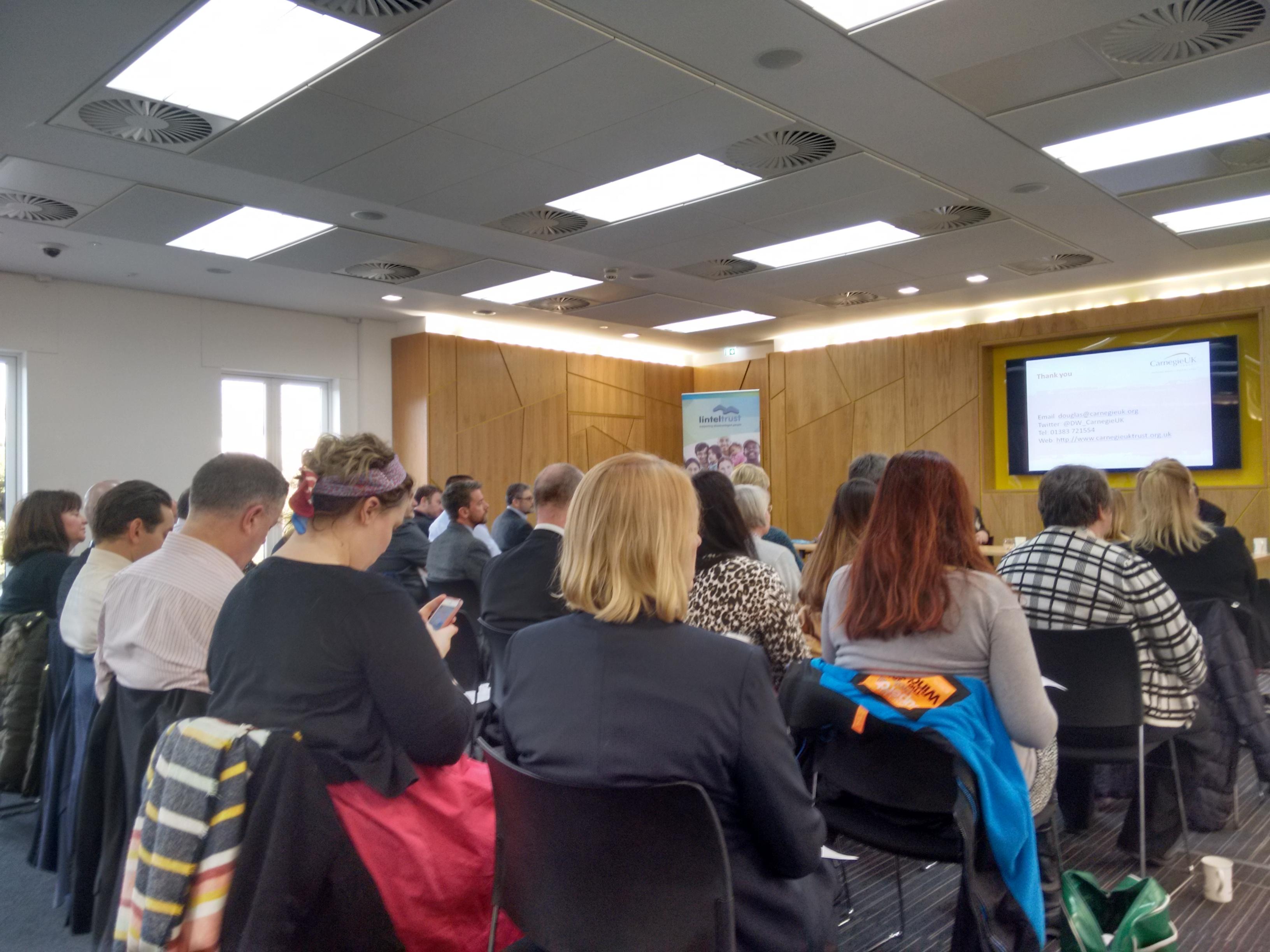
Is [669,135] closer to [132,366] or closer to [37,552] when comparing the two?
[37,552]

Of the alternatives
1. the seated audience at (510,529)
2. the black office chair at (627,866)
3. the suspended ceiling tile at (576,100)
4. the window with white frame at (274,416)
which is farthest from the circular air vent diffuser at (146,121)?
the window with white frame at (274,416)

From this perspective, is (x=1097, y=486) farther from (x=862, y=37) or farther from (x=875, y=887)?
(x=862, y=37)

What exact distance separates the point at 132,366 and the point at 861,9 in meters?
6.88

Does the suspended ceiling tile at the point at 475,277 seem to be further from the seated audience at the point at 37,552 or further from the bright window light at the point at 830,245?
the seated audience at the point at 37,552

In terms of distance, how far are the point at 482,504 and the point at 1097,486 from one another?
142 inches

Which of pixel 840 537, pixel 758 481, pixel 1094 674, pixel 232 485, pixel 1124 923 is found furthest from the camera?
pixel 758 481

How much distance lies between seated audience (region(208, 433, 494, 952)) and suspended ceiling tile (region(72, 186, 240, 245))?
14.6 feet

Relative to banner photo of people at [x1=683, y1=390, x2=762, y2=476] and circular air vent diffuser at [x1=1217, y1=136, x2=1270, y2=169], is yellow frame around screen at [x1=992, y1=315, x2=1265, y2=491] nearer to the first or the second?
banner photo of people at [x1=683, y1=390, x2=762, y2=476]

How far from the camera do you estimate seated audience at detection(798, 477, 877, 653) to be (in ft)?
10.7

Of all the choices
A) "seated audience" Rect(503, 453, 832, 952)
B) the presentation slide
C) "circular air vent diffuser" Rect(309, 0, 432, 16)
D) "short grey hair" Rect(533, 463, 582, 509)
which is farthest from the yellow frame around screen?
"seated audience" Rect(503, 453, 832, 952)

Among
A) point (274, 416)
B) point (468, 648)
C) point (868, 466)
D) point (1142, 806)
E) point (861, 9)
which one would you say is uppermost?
point (861, 9)

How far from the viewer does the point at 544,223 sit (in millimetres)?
6039

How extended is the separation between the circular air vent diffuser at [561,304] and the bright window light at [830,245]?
1.98 meters

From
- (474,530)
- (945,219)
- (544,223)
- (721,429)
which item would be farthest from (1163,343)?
(474,530)
